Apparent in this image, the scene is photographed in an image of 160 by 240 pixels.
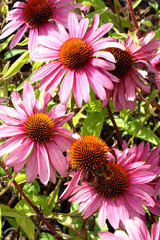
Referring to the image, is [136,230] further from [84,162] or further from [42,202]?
[42,202]

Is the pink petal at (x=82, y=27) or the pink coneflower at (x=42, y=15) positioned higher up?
the pink coneflower at (x=42, y=15)

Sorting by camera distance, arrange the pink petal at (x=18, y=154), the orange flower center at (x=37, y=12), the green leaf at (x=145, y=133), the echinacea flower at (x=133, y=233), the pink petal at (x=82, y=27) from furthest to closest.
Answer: the green leaf at (x=145, y=133)
the orange flower center at (x=37, y=12)
the pink petal at (x=82, y=27)
the pink petal at (x=18, y=154)
the echinacea flower at (x=133, y=233)

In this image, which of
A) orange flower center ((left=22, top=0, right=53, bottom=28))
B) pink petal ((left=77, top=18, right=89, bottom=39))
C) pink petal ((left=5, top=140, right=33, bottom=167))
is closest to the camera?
pink petal ((left=5, top=140, right=33, bottom=167))

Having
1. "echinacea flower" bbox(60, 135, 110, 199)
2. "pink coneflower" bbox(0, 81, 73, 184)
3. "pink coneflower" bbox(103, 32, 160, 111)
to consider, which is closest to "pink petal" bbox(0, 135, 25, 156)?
"pink coneflower" bbox(0, 81, 73, 184)

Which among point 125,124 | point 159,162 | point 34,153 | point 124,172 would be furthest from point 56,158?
point 125,124

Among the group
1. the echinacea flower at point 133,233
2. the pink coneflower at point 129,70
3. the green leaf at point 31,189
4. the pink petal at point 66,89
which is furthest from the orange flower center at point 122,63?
the green leaf at point 31,189

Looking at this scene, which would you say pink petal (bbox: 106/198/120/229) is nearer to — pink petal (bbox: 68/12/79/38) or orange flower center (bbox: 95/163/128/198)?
orange flower center (bbox: 95/163/128/198)

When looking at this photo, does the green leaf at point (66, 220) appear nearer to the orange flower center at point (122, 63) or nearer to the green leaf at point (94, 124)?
the green leaf at point (94, 124)
